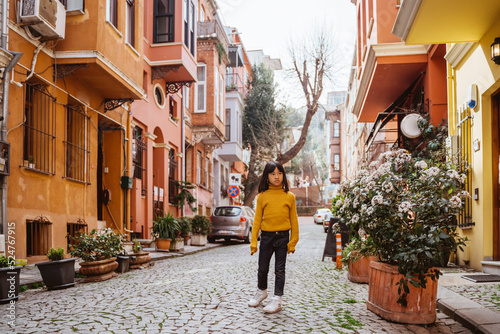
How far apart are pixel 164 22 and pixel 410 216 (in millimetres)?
16285

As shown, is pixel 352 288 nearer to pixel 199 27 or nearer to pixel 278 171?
pixel 278 171

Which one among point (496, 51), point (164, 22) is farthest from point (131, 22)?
point (496, 51)

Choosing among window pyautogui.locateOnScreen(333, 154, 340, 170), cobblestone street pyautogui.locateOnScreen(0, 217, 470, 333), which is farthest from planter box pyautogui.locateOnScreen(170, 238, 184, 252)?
window pyautogui.locateOnScreen(333, 154, 340, 170)

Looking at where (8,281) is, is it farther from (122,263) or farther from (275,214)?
(122,263)

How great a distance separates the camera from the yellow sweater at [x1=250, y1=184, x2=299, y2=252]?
6.16 meters

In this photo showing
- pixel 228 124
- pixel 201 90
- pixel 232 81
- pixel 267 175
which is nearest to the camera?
pixel 267 175

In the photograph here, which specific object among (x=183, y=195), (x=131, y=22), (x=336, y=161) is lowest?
(x=183, y=195)

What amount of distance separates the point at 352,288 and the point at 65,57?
27.9ft

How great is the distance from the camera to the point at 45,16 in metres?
11.1

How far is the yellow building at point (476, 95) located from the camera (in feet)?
27.0

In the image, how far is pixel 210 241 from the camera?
23000 mm

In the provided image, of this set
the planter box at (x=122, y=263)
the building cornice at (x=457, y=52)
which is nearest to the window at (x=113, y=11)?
the planter box at (x=122, y=263)

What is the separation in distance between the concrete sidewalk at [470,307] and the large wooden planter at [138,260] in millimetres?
6192

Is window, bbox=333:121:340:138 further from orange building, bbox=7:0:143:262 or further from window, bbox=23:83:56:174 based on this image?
window, bbox=23:83:56:174
